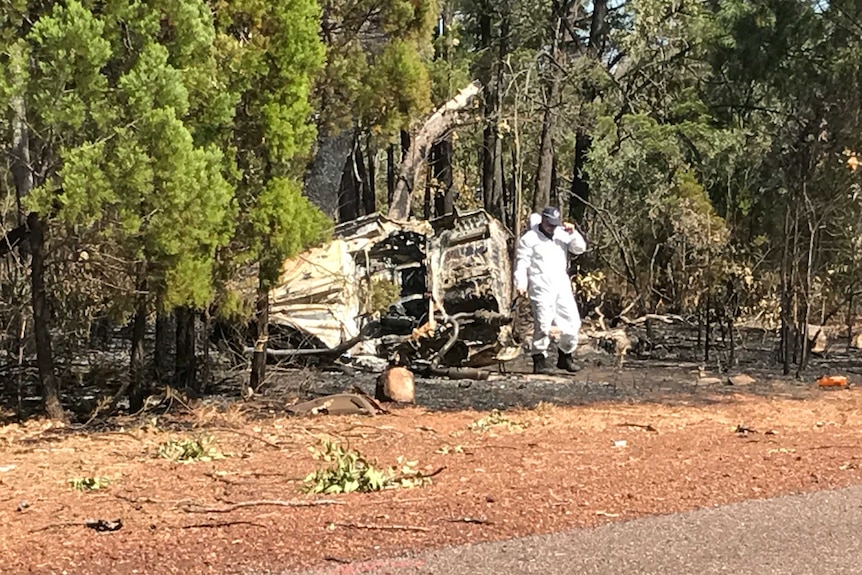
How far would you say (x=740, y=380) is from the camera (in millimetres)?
13180

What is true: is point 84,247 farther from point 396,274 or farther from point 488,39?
point 488,39

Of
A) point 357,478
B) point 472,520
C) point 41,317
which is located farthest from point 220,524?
point 41,317

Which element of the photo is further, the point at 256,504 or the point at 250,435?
the point at 250,435

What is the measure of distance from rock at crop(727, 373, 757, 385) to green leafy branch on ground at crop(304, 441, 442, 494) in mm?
7255

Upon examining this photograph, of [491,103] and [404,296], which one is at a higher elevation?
[491,103]

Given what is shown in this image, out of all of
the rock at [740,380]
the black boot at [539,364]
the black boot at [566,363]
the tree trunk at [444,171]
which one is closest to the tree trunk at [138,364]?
the black boot at [539,364]

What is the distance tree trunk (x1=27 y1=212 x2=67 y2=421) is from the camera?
9188 millimetres

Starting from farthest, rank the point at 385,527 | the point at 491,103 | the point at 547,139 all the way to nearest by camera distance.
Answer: the point at 491,103
the point at 547,139
the point at 385,527

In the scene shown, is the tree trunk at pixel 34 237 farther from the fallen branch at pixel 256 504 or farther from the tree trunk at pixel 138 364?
the fallen branch at pixel 256 504

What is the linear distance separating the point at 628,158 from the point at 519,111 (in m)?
2.79

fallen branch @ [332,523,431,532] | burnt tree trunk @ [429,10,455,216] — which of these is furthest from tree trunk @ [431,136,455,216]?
fallen branch @ [332,523,431,532]

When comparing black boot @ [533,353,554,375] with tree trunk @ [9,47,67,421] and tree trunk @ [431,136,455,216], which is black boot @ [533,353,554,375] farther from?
tree trunk @ [431,136,455,216]

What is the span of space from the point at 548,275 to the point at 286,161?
387 cm

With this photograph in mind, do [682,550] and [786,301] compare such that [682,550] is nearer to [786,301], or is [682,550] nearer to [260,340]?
[260,340]
